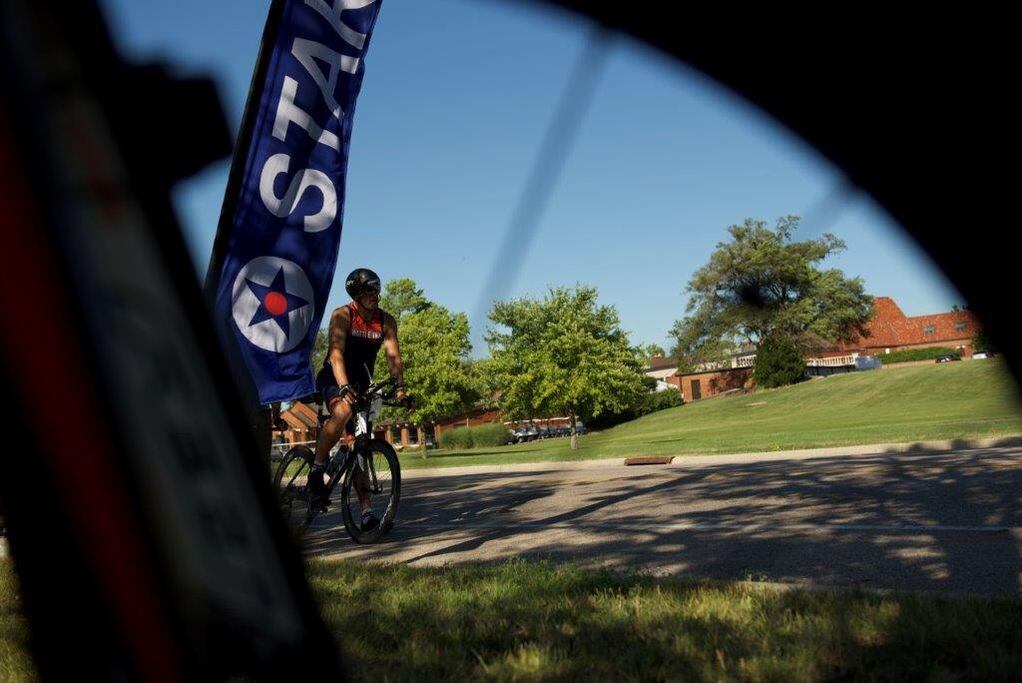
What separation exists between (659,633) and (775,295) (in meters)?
2.43

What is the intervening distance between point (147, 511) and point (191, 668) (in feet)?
0.72

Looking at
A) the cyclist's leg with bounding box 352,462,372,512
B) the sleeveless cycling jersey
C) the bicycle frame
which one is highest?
the sleeveless cycling jersey

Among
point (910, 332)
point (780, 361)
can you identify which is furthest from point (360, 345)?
point (910, 332)

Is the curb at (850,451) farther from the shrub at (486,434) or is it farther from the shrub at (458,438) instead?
the shrub at (486,434)

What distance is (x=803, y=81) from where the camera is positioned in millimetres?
813

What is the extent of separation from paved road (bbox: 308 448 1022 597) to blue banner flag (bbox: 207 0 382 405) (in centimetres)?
110

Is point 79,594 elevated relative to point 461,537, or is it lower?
elevated

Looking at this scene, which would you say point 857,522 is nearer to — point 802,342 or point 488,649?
point 488,649

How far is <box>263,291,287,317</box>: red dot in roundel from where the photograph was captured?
15.1 feet

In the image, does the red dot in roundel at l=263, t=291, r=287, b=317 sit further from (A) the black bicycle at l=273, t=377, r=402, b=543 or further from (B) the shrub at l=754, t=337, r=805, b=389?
(B) the shrub at l=754, t=337, r=805, b=389

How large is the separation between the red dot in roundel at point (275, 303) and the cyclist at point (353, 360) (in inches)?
60.3

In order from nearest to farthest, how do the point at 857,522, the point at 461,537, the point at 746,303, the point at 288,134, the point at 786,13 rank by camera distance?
the point at 786,13, the point at 746,303, the point at 288,134, the point at 857,522, the point at 461,537

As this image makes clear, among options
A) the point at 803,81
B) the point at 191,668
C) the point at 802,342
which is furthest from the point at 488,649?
the point at 803,81

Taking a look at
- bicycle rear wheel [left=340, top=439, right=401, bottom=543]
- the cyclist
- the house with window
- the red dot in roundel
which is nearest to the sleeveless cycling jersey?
the cyclist
